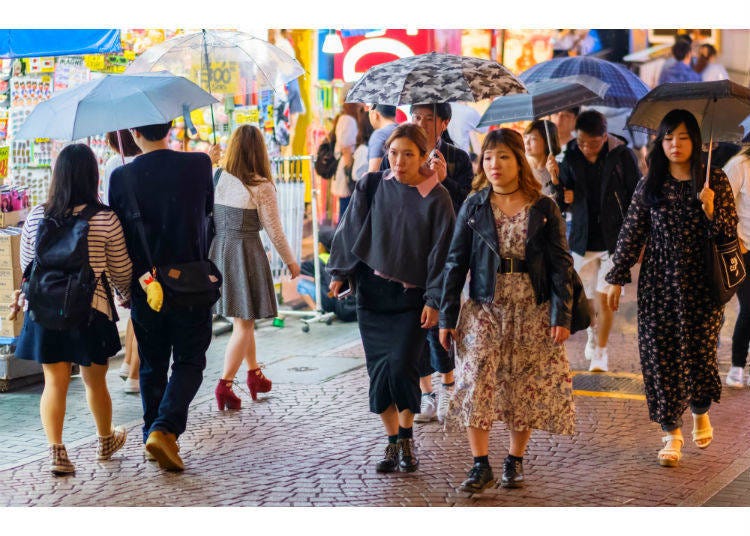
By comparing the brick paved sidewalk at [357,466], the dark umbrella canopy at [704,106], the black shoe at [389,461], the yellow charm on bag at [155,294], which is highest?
the dark umbrella canopy at [704,106]

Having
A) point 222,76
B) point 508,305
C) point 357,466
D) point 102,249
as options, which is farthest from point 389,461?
point 222,76

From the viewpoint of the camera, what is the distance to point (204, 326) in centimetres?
668

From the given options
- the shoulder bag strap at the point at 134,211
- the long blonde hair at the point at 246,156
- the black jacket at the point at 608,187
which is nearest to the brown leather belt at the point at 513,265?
the shoulder bag strap at the point at 134,211

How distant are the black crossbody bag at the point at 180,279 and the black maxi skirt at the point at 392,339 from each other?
949 mm

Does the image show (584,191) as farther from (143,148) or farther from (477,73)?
(143,148)

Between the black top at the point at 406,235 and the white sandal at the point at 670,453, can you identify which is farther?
the white sandal at the point at 670,453

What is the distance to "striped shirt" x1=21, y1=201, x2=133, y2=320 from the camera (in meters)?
6.29

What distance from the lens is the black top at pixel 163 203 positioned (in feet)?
21.0

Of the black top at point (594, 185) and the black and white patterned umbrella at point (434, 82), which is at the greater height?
the black and white patterned umbrella at point (434, 82)

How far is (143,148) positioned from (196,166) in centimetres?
34

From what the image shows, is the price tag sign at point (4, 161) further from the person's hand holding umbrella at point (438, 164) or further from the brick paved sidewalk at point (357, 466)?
the person's hand holding umbrella at point (438, 164)

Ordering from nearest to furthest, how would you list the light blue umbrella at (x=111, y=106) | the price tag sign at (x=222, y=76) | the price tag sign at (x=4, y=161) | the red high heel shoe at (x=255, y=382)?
the light blue umbrella at (x=111, y=106) < the price tag sign at (x=222, y=76) < the red high heel shoe at (x=255, y=382) < the price tag sign at (x=4, y=161)

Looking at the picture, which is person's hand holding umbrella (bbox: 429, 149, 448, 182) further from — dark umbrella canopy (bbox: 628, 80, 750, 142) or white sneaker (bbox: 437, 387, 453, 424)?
white sneaker (bbox: 437, 387, 453, 424)

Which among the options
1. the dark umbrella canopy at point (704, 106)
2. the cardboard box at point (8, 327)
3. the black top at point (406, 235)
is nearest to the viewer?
the black top at point (406, 235)
